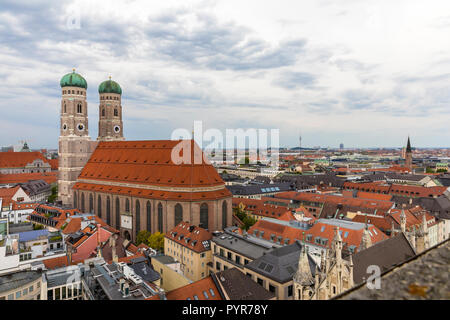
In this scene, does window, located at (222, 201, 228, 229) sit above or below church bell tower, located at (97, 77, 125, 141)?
below

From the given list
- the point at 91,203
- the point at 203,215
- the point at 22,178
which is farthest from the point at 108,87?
the point at 22,178

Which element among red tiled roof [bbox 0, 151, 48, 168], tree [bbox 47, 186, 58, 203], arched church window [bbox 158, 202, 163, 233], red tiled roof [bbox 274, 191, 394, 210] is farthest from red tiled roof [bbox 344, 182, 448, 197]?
red tiled roof [bbox 0, 151, 48, 168]

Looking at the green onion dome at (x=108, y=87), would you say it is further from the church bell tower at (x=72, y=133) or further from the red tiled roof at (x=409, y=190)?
the red tiled roof at (x=409, y=190)

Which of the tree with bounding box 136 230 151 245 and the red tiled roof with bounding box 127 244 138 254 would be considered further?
the tree with bounding box 136 230 151 245

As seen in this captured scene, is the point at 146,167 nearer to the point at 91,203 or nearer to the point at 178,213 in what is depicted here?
the point at 178,213

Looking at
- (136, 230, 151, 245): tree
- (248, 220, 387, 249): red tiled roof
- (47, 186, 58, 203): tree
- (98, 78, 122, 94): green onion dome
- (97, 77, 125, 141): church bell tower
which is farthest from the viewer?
(47, 186, 58, 203): tree

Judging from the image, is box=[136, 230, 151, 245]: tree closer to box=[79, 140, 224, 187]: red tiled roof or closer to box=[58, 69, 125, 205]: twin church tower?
box=[79, 140, 224, 187]: red tiled roof
